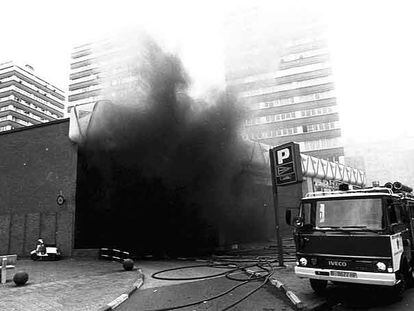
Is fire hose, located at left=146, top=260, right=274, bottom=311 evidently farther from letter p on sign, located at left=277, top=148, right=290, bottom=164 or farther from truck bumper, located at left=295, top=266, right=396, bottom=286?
letter p on sign, located at left=277, top=148, right=290, bottom=164

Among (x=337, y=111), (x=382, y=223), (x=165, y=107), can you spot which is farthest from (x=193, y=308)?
(x=337, y=111)

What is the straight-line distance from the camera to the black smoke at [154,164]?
58.4ft

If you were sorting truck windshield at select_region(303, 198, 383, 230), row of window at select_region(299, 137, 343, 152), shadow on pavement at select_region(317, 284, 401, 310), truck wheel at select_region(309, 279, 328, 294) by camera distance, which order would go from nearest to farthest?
shadow on pavement at select_region(317, 284, 401, 310), truck windshield at select_region(303, 198, 383, 230), truck wheel at select_region(309, 279, 328, 294), row of window at select_region(299, 137, 343, 152)

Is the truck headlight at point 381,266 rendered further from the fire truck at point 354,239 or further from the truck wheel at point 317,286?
the truck wheel at point 317,286

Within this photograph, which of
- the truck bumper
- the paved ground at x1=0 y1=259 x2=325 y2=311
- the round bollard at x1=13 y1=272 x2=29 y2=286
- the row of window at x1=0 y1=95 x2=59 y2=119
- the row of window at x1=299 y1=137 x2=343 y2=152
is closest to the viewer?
the truck bumper

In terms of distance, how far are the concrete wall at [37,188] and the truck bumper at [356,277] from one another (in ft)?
43.9

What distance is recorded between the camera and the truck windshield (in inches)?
275

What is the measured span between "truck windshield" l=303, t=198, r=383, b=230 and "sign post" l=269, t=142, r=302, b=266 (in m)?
3.53

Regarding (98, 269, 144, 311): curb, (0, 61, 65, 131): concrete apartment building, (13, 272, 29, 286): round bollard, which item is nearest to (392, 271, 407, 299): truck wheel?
(98, 269, 144, 311): curb

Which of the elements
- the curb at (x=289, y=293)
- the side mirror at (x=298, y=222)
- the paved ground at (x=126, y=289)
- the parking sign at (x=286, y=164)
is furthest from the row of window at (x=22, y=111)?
the side mirror at (x=298, y=222)

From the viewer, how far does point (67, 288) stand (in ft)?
31.0

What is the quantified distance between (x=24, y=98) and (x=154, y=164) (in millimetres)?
87791

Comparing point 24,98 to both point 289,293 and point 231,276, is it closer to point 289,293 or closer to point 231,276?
point 231,276

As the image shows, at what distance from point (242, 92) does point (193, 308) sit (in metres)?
12.7
